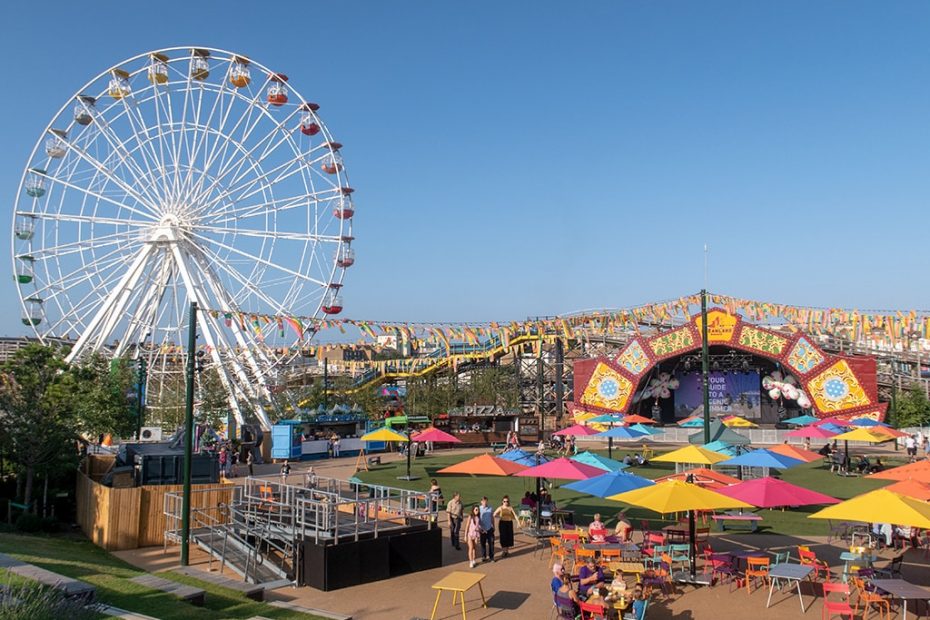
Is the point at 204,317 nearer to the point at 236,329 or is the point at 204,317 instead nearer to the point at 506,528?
the point at 236,329

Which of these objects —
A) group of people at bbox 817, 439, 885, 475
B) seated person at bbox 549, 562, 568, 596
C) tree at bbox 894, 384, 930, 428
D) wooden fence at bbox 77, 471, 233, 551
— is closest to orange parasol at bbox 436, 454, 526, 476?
wooden fence at bbox 77, 471, 233, 551

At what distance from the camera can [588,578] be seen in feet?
37.5

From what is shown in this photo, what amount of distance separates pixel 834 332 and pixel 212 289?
3356 cm

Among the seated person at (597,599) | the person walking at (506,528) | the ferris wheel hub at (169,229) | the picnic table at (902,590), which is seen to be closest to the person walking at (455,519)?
the person walking at (506,528)

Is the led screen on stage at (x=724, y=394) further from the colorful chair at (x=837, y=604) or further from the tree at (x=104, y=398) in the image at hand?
the colorful chair at (x=837, y=604)

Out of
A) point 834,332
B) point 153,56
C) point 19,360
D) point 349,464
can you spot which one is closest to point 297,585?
point 19,360

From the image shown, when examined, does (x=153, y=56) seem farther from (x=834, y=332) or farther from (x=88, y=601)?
(x=834, y=332)

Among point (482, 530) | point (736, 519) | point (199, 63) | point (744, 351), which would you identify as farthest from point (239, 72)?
point (744, 351)

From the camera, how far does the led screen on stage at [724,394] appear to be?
153 feet

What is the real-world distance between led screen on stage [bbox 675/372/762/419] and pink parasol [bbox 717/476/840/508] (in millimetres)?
33618

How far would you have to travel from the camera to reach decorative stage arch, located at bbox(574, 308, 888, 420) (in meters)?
39.7

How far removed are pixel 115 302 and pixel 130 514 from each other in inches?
836

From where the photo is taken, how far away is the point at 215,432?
36.7 metres

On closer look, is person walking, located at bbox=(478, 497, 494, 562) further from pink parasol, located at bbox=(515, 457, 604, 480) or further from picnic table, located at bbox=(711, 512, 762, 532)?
picnic table, located at bbox=(711, 512, 762, 532)
